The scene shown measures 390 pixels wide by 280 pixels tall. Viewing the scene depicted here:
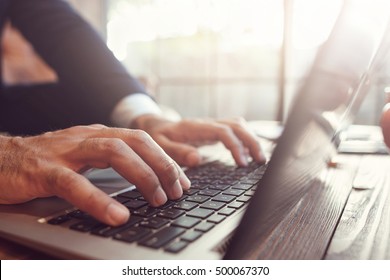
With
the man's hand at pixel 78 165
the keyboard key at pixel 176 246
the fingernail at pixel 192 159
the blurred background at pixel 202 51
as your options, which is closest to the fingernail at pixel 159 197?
the man's hand at pixel 78 165

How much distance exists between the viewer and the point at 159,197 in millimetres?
423

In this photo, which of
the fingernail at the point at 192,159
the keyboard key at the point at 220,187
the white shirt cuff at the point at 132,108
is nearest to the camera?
the keyboard key at the point at 220,187

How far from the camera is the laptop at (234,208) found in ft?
0.94

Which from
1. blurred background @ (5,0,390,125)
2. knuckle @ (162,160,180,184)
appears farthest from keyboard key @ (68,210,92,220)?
blurred background @ (5,0,390,125)

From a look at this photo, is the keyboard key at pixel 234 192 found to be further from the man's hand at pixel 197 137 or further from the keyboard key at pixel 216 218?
the man's hand at pixel 197 137

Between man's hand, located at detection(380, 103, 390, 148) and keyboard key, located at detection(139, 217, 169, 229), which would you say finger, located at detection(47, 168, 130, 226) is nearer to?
keyboard key, located at detection(139, 217, 169, 229)

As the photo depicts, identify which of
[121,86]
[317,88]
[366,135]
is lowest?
[366,135]

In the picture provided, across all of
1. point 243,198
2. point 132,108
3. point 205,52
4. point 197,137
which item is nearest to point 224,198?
point 243,198

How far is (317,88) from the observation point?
0.28 m

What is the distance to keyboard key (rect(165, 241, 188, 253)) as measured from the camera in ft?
0.99

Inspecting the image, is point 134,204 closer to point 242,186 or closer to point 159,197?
point 159,197

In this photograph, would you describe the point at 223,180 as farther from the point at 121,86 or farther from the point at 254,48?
the point at 254,48
